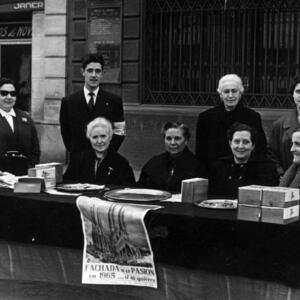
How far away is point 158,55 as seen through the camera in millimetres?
11805

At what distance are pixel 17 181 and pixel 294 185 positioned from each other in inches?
70.3

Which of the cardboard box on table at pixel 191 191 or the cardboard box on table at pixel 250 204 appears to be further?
the cardboard box on table at pixel 191 191

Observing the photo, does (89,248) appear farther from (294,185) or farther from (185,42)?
(185,42)

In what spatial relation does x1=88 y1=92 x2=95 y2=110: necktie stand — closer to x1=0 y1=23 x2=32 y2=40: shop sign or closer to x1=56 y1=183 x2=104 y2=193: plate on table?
x1=56 y1=183 x2=104 y2=193: plate on table

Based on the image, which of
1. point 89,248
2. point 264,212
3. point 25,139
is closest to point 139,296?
point 89,248

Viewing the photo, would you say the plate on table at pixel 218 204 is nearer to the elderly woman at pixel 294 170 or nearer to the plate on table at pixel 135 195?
the plate on table at pixel 135 195

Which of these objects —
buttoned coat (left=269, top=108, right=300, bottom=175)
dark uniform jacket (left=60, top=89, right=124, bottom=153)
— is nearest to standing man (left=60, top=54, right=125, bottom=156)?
dark uniform jacket (left=60, top=89, right=124, bottom=153)

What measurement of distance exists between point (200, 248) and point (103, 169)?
1697mm

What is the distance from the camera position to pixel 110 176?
17.7 ft

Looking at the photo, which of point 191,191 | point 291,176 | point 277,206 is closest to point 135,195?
point 191,191

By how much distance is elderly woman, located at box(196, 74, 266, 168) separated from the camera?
18.3ft

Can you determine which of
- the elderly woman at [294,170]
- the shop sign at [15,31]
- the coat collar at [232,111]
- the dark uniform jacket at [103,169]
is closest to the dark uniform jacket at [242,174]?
the elderly woman at [294,170]

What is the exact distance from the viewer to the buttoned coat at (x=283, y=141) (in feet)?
17.9

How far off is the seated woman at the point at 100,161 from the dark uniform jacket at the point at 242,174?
76 cm
